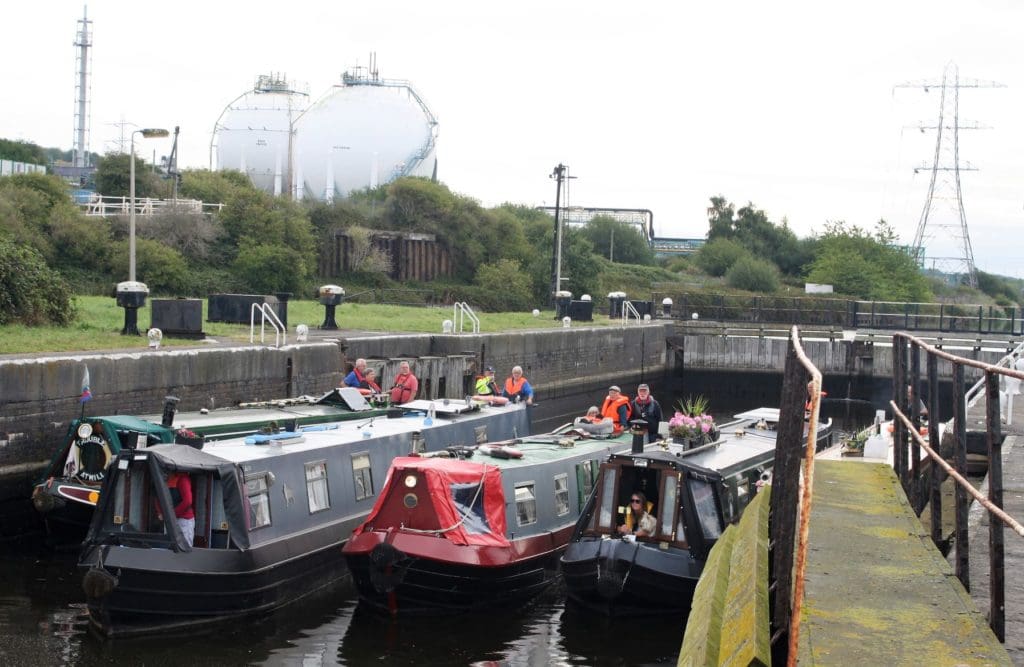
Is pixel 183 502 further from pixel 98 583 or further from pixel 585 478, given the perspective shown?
pixel 585 478

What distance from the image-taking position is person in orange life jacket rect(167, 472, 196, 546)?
1367 centimetres

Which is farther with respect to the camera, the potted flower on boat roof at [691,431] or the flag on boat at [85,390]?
the flag on boat at [85,390]

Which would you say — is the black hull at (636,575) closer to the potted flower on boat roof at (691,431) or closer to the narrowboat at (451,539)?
the narrowboat at (451,539)

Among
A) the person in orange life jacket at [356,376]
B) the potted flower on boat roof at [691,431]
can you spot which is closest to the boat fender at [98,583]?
the potted flower on boat roof at [691,431]

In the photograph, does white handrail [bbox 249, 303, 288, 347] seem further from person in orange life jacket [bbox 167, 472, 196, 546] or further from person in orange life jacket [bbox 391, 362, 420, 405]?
person in orange life jacket [bbox 167, 472, 196, 546]

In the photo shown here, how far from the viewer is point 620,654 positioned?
13.5 meters

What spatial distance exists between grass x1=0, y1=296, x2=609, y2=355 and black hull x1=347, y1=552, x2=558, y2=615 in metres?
10.1

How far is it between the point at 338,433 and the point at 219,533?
10.9 ft

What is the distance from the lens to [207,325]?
3033 cm

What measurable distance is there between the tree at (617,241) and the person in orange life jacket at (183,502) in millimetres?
79022

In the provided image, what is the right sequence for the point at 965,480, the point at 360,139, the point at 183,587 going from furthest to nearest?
the point at 360,139 → the point at 183,587 → the point at 965,480

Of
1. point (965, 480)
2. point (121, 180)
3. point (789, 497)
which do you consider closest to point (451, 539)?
point (789, 497)

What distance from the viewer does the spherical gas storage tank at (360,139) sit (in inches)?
2852

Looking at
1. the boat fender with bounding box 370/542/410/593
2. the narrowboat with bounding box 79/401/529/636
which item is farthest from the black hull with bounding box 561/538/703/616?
the narrowboat with bounding box 79/401/529/636
